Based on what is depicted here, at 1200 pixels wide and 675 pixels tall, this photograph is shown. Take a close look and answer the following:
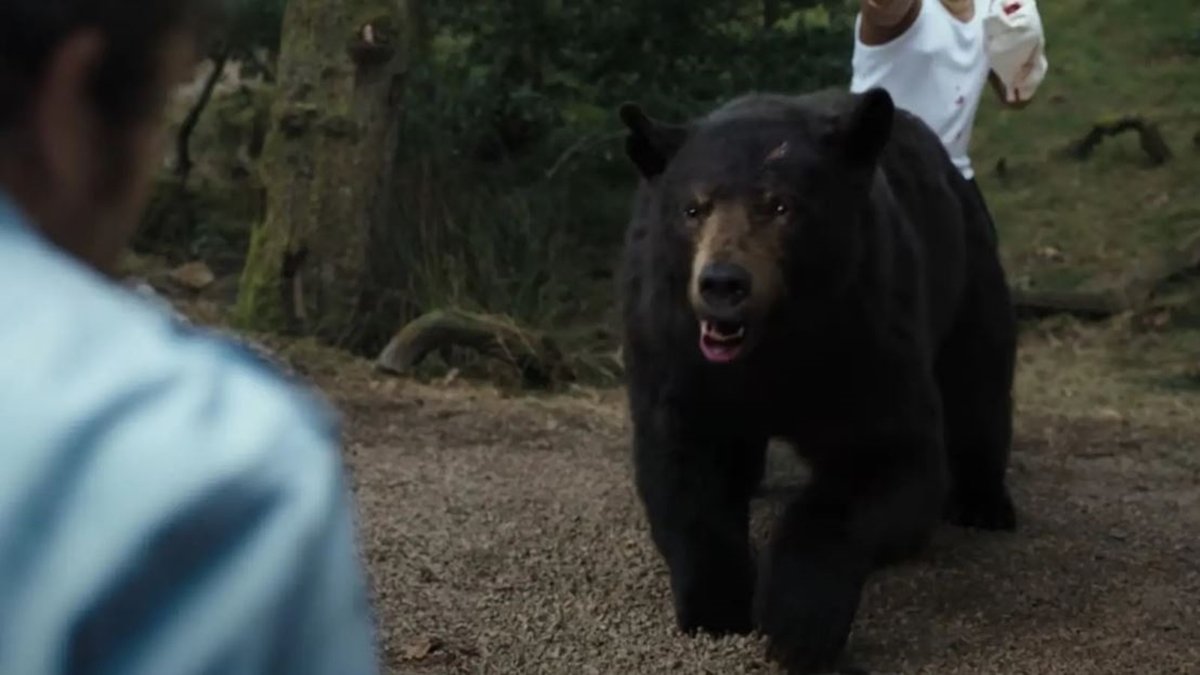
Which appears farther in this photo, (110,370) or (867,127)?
(867,127)

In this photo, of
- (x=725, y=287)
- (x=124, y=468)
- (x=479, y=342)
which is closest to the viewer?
(x=124, y=468)

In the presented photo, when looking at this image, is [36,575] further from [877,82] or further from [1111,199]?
[1111,199]

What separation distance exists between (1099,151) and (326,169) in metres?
6.40

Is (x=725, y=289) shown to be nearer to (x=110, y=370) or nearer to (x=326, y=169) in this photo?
(x=110, y=370)

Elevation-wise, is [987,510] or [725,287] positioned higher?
[725,287]

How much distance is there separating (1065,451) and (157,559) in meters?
6.90

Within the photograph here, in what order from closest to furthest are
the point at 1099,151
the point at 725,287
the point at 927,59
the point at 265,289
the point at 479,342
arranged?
the point at 725,287 → the point at 927,59 → the point at 479,342 → the point at 265,289 → the point at 1099,151

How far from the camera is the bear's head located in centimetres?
456

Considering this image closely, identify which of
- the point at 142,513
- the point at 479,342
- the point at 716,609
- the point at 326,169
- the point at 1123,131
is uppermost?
the point at 142,513

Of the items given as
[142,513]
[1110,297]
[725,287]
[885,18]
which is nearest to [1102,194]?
[1110,297]

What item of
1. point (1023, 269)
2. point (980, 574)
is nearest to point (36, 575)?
point (980, 574)

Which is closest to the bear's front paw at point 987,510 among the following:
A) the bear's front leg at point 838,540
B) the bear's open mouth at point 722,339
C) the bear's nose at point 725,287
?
the bear's front leg at point 838,540

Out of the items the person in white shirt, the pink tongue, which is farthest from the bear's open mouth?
the person in white shirt

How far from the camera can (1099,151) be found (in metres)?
13.6
